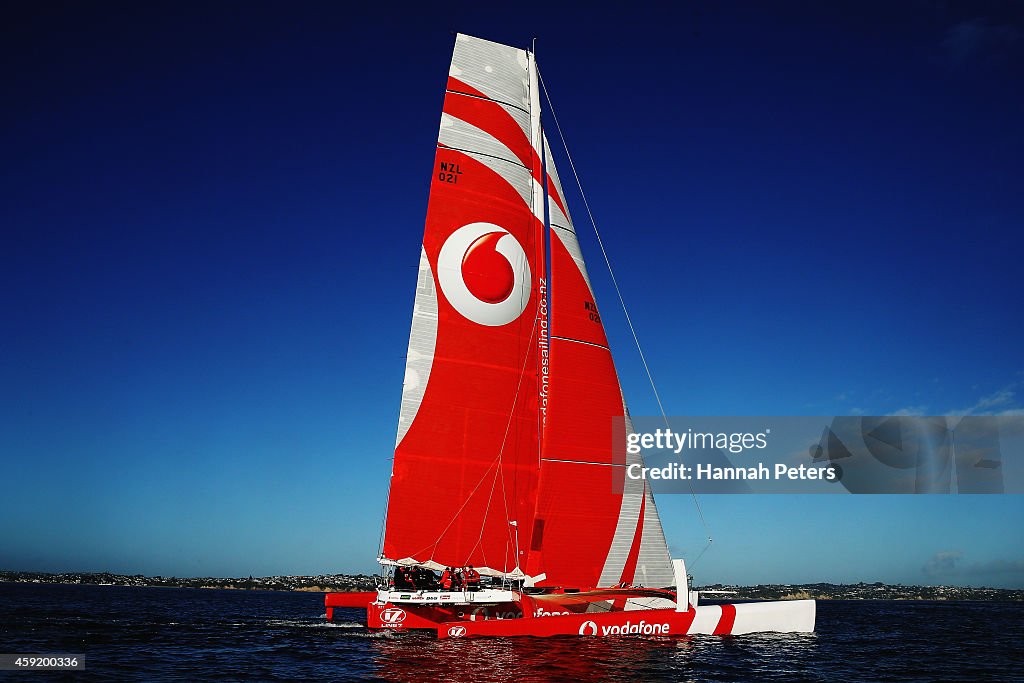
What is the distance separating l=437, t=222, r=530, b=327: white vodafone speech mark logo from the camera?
89.8 feet

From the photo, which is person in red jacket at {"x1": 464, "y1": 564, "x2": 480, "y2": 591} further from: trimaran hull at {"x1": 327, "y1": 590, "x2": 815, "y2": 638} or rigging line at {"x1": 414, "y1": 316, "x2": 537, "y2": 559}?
rigging line at {"x1": 414, "y1": 316, "x2": 537, "y2": 559}

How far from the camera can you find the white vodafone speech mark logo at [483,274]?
1077 inches

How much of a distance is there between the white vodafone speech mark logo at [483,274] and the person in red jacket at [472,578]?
810 centimetres

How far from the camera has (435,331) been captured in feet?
88.5

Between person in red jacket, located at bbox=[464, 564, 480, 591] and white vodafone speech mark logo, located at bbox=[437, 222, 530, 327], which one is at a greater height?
white vodafone speech mark logo, located at bbox=[437, 222, 530, 327]

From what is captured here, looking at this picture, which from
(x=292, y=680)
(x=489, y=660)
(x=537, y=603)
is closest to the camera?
(x=292, y=680)

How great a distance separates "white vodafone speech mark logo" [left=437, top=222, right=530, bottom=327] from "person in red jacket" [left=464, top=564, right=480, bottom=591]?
8.10 metres

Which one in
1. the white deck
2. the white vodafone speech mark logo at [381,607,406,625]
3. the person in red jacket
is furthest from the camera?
the person in red jacket

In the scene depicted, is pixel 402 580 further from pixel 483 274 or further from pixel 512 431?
pixel 483 274

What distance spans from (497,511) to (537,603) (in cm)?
360

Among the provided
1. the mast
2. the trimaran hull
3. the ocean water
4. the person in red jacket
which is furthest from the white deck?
the mast

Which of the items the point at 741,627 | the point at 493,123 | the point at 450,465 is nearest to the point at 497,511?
the point at 450,465

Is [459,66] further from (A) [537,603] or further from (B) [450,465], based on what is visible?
(A) [537,603]

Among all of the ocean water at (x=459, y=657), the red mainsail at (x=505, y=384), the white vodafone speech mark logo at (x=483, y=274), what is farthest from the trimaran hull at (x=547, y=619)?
the white vodafone speech mark logo at (x=483, y=274)
